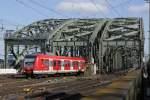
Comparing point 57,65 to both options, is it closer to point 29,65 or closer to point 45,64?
point 45,64

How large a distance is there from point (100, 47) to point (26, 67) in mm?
38340

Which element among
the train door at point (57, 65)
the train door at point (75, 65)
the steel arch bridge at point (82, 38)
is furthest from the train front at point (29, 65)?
the steel arch bridge at point (82, 38)

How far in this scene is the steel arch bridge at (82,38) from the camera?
299ft

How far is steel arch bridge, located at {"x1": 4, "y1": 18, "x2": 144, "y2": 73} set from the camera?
91238mm

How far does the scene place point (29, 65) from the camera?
176ft

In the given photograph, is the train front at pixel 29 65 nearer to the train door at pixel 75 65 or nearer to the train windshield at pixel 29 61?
the train windshield at pixel 29 61

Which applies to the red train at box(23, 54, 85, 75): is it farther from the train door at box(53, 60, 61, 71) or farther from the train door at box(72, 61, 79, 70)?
the train door at box(72, 61, 79, 70)

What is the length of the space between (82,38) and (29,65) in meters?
50.1

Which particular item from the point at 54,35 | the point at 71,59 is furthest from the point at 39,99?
the point at 54,35

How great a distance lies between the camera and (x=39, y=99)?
75.5 ft

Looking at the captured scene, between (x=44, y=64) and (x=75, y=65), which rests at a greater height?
(x=44, y=64)

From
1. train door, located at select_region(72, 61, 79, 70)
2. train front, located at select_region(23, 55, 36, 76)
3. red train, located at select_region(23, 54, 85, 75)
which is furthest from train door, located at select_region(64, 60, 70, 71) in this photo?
train front, located at select_region(23, 55, 36, 76)

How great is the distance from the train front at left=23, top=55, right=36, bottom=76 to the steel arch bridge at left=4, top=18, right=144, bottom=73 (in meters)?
33.2

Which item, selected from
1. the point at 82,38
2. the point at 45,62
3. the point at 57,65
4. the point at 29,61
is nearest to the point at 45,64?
the point at 45,62
